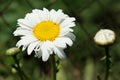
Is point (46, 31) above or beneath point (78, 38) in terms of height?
beneath

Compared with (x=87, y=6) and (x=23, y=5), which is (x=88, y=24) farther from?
(x=23, y=5)

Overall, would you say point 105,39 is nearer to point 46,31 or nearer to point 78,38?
point 46,31

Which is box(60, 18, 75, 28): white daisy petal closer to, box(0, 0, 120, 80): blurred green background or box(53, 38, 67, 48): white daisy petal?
box(53, 38, 67, 48): white daisy petal

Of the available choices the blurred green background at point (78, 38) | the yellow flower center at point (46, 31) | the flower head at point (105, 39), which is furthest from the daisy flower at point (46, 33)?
the blurred green background at point (78, 38)

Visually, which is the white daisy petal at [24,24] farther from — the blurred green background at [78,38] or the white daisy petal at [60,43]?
the blurred green background at [78,38]

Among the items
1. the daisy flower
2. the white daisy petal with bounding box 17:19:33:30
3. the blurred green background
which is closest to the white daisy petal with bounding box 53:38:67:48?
the daisy flower

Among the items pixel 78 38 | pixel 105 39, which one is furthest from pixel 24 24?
pixel 78 38

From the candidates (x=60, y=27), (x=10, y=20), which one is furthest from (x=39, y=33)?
(x=10, y=20)

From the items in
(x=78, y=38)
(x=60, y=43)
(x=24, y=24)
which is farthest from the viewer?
(x=78, y=38)
